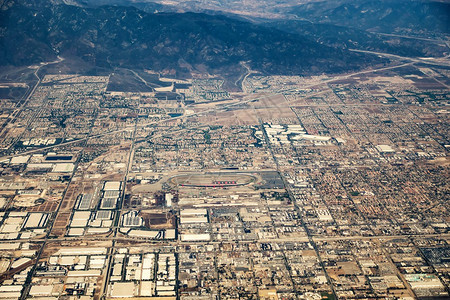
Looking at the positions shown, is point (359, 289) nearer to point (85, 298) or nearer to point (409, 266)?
point (409, 266)

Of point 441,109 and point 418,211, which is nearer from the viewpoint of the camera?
point 418,211

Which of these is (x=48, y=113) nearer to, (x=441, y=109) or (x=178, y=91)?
(x=178, y=91)

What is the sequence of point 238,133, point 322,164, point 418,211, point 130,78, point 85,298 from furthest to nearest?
point 130,78
point 238,133
point 322,164
point 418,211
point 85,298

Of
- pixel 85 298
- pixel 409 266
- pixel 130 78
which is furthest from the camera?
pixel 130 78

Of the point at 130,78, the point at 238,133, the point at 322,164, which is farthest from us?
the point at 130,78

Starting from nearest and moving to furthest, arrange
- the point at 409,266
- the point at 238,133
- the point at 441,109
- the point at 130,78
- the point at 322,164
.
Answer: the point at 409,266 < the point at 322,164 < the point at 238,133 < the point at 441,109 < the point at 130,78

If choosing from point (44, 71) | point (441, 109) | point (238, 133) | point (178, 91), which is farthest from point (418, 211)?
point (44, 71)

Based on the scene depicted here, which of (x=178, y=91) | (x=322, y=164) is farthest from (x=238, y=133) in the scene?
(x=178, y=91)

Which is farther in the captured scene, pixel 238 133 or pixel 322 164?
pixel 238 133
